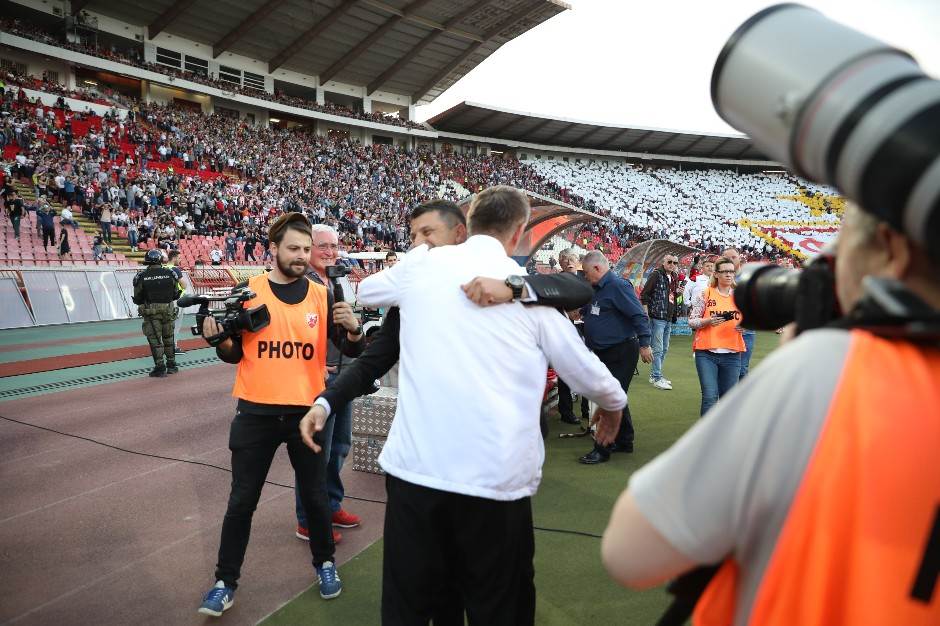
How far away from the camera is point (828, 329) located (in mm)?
→ 785

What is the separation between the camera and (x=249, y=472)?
2.95 meters

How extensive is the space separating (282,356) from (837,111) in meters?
2.77

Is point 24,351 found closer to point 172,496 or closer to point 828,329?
point 172,496

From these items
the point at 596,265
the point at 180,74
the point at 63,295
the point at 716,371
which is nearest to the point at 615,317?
the point at 596,265

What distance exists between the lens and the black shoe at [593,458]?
5355 mm

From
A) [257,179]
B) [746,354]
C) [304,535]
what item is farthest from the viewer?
[257,179]

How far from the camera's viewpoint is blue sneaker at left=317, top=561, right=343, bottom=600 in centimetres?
311

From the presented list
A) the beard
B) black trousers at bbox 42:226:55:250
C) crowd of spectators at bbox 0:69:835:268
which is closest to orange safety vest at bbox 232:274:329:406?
the beard

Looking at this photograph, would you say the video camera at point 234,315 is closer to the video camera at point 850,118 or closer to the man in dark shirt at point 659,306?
the video camera at point 850,118

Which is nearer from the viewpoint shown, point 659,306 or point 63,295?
point 659,306

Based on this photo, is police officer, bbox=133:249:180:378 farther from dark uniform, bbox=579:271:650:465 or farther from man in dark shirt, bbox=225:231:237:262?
man in dark shirt, bbox=225:231:237:262

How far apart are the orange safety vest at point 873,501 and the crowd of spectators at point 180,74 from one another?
1466 inches

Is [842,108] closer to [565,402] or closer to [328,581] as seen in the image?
[328,581]

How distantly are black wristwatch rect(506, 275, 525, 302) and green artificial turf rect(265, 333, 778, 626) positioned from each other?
6.32 ft
